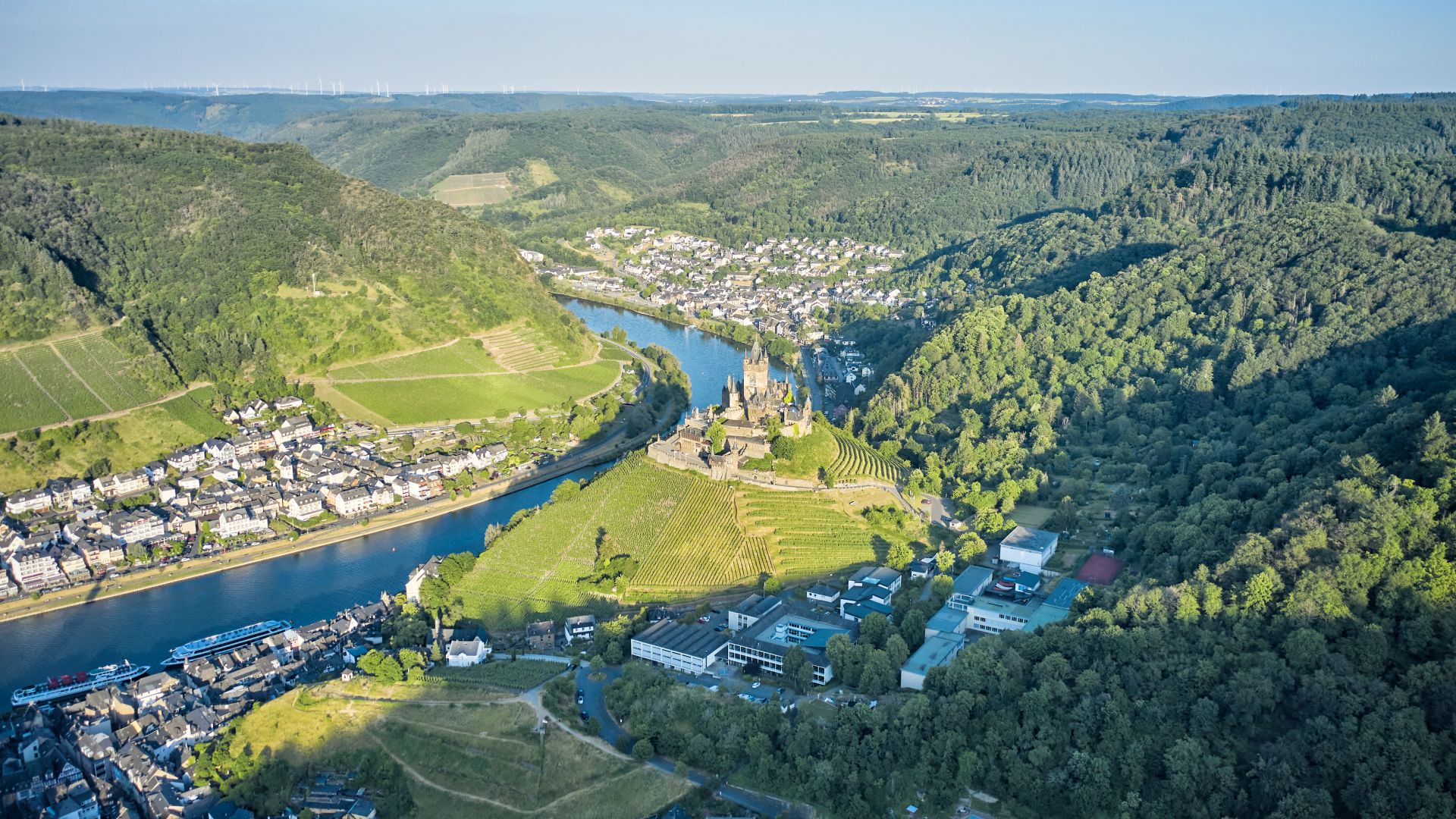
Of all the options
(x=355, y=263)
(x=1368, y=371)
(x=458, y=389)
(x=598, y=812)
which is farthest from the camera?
(x=355, y=263)

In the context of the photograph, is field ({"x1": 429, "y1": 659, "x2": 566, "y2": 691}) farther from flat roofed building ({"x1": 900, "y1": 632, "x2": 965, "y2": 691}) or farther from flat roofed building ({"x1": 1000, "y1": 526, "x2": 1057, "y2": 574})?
flat roofed building ({"x1": 1000, "y1": 526, "x2": 1057, "y2": 574})

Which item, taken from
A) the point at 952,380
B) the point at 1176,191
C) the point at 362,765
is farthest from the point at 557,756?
the point at 1176,191

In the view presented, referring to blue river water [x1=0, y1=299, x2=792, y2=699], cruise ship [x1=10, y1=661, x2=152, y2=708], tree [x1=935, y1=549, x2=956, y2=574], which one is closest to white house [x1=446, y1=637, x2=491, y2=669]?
blue river water [x1=0, y1=299, x2=792, y2=699]

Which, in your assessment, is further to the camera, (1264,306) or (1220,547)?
(1264,306)

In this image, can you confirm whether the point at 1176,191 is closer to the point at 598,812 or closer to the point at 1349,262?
the point at 1349,262

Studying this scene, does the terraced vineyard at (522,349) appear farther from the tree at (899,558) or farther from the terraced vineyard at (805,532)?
the tree at (899,558)

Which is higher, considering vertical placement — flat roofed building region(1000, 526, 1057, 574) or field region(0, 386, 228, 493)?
flat roofed building region(1000, 526, 1057, 574)

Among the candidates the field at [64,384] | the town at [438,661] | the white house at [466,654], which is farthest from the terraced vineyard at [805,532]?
the field at [64,384]
